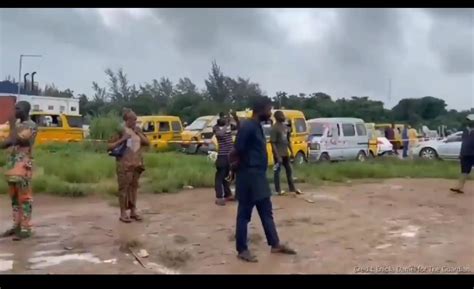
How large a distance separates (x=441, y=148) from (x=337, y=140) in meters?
5.12

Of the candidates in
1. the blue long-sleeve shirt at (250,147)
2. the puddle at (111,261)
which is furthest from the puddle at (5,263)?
the blue long-sleeve shirt at (250,147)

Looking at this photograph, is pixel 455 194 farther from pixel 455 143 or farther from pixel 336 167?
pixel 455 143

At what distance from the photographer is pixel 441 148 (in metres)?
22.2

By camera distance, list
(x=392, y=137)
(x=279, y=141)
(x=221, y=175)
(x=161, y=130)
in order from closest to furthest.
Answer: (x=221, y=175)
(x=279, y=141)
(x=161, y=130)
(x=392, y=137)

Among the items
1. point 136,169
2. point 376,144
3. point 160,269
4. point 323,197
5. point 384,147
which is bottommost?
point 160,269

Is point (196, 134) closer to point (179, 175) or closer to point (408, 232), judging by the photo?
point (179, 175)

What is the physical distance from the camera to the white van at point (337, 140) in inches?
744

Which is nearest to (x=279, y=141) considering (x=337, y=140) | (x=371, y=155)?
(x=337, y=140)

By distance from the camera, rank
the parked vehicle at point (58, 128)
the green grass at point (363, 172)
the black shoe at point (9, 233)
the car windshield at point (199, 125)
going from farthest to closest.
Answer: the car windshield at point (199, 125) < the parked vehicle at point (58, 128) < the green grass at point (363, 172) < the black shoe at point (9, 233)

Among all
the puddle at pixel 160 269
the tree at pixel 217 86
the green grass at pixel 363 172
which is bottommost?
the puddle at pixel 160 269

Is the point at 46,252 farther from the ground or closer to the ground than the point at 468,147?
closer to the ground

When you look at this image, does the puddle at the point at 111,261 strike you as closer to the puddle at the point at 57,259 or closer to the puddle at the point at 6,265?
the puddle at the point at 57,259

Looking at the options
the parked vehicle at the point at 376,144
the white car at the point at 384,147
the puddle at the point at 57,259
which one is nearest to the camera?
the puddle at the point at 57,259

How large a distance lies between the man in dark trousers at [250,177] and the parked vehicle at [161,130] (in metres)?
17.0
